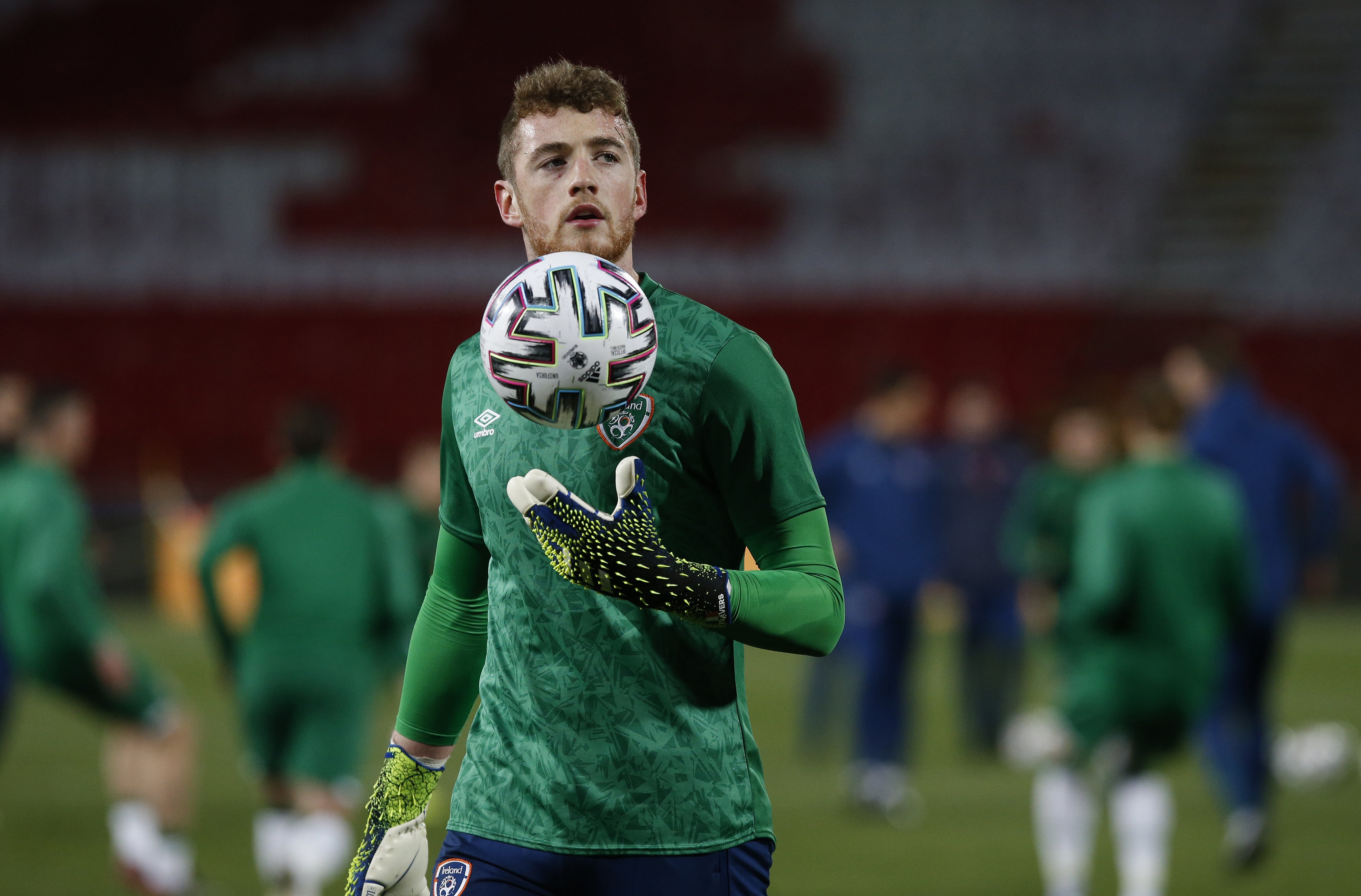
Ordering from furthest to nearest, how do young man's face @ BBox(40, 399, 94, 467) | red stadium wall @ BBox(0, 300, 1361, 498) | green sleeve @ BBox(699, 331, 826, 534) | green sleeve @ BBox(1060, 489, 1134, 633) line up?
red stadium wall @ BBox(0, 300, 1361, 498), young man's face @ BBox(40, 399, 94, 467), green sleeve @ BBox(1060, 489, 1134, 633), green sleeve @ BBox(699, 331, 826, 534)

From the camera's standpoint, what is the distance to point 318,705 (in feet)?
21.5

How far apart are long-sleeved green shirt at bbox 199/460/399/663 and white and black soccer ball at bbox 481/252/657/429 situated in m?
4.43

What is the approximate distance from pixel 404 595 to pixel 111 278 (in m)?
16.5

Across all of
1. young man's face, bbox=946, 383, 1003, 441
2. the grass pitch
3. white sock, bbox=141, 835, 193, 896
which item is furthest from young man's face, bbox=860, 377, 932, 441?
white sock, bbox=141, 835, 193, 896

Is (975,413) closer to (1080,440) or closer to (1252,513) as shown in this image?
(1080,440)

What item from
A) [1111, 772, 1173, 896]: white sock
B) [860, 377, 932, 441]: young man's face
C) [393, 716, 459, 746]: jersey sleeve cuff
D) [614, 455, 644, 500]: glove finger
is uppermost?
[860, 377, 932, 441]: young man's face

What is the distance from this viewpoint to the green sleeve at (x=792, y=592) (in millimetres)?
2252

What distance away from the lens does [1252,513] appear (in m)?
8.02

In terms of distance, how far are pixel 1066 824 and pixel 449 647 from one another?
445cm

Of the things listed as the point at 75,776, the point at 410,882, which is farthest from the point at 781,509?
the point at 75,776

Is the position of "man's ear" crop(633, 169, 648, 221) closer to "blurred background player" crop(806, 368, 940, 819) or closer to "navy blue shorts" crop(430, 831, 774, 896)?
"navy blue shorts" crop(430, 831, 774, 896)

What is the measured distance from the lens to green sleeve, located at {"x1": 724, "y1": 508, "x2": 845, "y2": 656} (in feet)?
7.39

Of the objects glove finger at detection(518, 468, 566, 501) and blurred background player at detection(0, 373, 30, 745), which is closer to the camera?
glove finger at detection(518, 468, 566, 501)

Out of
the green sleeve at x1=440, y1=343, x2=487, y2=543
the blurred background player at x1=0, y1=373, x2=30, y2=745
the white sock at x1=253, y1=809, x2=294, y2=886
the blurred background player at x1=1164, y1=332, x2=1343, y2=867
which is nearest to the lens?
the green sleeve at x1=440, y1=343, x2=487, y2=543
